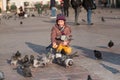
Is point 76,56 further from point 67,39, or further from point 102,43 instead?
point 102,43

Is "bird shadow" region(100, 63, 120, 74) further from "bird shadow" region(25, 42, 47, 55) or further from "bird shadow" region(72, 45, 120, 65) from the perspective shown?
"bird shadow" region(25, 42, 47, 55)

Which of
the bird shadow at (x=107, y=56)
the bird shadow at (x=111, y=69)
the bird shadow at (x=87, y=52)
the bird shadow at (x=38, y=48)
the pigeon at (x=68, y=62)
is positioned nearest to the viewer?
the bird shadow at (x=111, y=69)

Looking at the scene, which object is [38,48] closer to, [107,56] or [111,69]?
[107,56]

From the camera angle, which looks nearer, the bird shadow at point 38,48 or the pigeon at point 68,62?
the pigeon at point 68,62

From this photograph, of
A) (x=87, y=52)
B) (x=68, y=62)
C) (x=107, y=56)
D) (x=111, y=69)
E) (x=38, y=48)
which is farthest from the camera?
(x=38, y=48)

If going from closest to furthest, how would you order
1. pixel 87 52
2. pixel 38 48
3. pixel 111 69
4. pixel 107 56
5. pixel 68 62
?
pixel 111 69, pixel 68 62, pixel 107 56, pixel 87 52, pixel 38 48

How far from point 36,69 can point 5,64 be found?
1.12 meters

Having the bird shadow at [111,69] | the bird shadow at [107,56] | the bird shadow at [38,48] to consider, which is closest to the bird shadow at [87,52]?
the bird shadow at [107,56]

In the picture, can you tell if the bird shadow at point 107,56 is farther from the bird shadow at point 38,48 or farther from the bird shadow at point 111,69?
the bird shadow at point 38,48

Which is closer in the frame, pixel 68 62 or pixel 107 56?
pixel 68 62

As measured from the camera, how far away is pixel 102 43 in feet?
42.2

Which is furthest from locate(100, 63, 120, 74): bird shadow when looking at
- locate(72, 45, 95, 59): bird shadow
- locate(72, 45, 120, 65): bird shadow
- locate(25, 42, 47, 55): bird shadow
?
locate(25, 42, 47, 55): bird shadow

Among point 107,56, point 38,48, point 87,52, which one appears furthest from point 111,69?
point 38,48

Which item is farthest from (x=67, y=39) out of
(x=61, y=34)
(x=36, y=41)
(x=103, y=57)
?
(x=36, y=41)
